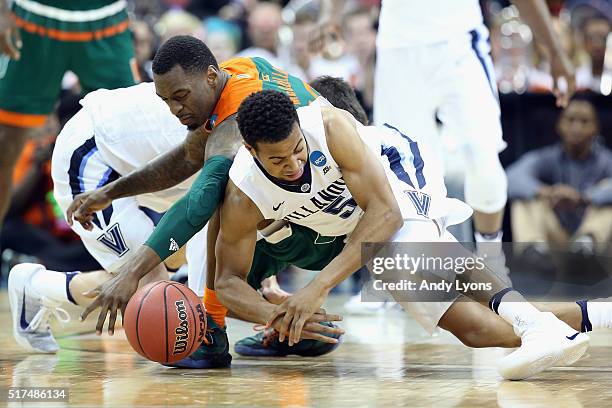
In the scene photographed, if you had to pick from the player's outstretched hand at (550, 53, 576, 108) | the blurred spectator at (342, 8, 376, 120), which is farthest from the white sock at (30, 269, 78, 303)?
the blurred spectator at (342, 8, 376, 120)

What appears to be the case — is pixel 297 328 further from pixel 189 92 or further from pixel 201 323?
pixel 189 92

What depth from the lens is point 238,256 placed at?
433 centimetres

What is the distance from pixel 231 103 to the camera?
4.52 meters

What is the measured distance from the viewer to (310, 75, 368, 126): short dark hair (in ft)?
17.1

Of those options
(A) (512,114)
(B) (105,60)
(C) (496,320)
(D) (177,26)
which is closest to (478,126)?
(C) (496,320)

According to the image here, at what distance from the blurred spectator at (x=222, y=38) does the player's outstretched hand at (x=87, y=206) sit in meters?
4.72

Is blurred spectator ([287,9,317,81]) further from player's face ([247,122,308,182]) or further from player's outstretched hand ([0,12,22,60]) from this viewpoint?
player's face ([247,122,308,182])

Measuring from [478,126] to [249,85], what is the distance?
1798 mm

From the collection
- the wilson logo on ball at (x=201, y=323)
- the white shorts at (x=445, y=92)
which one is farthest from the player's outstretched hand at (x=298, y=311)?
the white shorts at (x=445, y=92)

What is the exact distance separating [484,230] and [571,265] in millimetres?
2209

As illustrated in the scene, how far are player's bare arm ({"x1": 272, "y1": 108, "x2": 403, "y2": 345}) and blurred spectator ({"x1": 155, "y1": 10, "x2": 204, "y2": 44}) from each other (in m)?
5.92

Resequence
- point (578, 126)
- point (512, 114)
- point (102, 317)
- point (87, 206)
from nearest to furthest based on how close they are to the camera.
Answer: point (102, 317) < point (87, 206) < point (578, 126) < point (512, 114)

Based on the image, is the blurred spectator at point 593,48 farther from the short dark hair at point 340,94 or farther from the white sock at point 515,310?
the white sock at point 515,310

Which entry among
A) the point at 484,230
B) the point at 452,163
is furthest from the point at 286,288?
the point at 484,230
